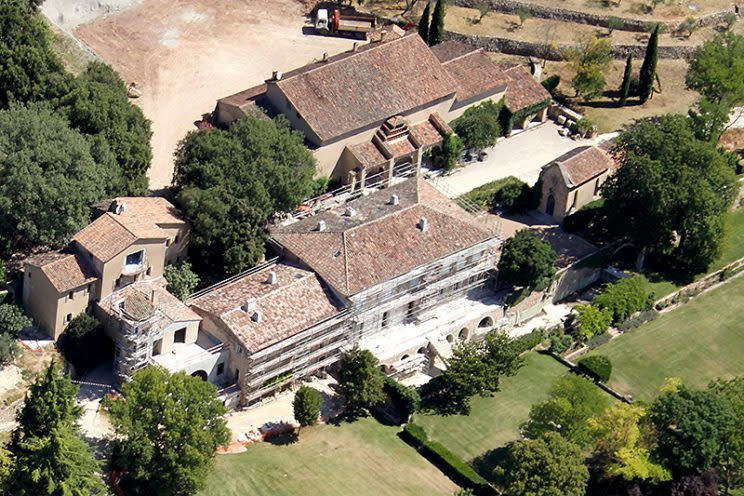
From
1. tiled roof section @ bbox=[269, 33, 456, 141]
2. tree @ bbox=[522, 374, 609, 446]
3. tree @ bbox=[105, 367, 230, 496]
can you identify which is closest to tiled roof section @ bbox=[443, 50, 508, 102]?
tiled roof section @ bbox=[269, 33, 456, 141]

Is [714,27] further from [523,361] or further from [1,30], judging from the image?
[1,30]

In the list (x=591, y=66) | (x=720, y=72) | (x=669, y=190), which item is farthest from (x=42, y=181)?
(x=720, y=72)

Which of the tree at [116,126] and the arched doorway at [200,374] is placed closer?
the arched doorway at [200,374]

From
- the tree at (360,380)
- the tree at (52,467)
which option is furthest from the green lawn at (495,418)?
the tree at (52,467)

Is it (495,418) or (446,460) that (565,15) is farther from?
(446,460)

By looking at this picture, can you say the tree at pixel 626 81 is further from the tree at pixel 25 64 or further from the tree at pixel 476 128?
the tree at pixel 25 64

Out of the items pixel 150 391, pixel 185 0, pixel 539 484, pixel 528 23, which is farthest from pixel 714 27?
pixel 150 391
